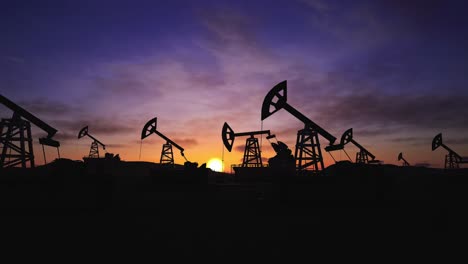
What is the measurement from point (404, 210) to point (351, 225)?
4167mm

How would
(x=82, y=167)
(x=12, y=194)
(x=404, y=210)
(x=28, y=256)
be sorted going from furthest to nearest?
(x=404, y=210) → (x=82, y=167) → (x=12, y=194) → (x=28, y=256)

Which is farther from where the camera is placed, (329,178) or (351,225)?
(329,178)

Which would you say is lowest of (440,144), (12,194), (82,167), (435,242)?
(435,242)

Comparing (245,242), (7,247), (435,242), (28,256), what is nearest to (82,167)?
(7,247)

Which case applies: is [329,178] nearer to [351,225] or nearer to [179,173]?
[351,225]

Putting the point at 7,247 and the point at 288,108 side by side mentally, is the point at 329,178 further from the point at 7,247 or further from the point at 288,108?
the point at 7,247

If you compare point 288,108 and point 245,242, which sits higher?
point 288,108

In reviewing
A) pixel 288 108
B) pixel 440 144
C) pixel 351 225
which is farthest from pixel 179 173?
pixel 440 144

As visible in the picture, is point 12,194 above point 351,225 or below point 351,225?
above

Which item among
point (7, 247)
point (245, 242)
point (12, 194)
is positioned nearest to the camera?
point (7, 247)

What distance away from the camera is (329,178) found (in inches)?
400

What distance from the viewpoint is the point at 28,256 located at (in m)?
4.48

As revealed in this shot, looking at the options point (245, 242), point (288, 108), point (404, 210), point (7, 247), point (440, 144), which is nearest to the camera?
point (7, 247)

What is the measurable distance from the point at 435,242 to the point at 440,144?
3998 centimetres
